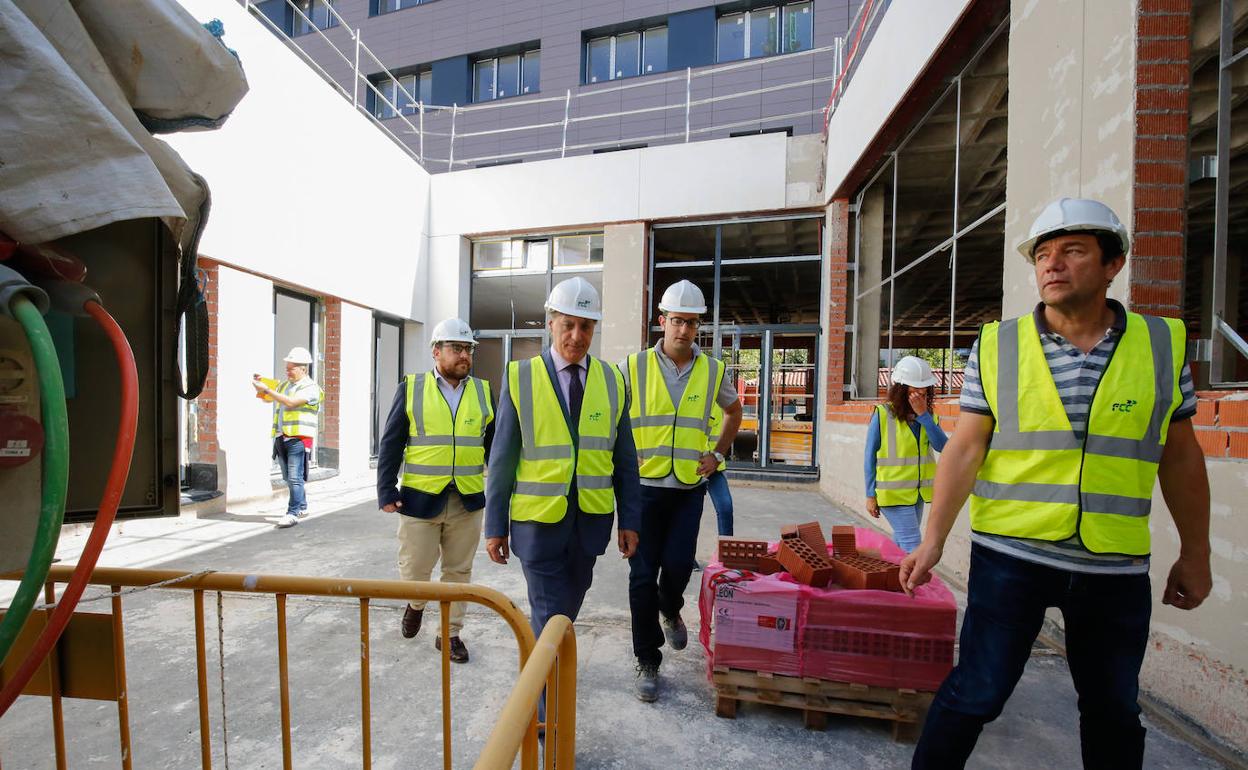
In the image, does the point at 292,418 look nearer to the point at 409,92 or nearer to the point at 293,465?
the point at 293,465

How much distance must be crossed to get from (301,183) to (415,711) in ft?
22.9

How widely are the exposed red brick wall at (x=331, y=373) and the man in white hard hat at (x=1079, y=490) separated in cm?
838

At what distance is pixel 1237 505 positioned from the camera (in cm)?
238

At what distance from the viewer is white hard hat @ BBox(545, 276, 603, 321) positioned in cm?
246

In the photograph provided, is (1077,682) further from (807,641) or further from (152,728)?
(152,728)

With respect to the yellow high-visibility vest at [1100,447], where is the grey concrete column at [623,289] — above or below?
above

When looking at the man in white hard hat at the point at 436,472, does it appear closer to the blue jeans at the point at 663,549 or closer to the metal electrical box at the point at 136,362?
the blue jeans at the point at 663,549

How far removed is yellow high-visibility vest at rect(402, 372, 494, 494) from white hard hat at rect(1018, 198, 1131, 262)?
9.43 feet

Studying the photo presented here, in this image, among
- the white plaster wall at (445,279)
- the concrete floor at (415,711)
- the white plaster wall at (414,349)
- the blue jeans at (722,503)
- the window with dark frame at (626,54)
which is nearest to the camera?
the concrete floor at (415,711)

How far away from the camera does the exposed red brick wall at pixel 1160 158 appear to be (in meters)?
2.84

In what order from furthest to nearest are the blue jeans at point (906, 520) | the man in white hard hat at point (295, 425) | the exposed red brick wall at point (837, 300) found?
the exposed red brick wall at point (837, 300) → the man in white hard hat at point (295, 425) → the blue jeans at point (906, 520)

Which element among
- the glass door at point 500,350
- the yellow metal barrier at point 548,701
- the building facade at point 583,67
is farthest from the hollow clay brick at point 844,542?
the building facade at point 583,67

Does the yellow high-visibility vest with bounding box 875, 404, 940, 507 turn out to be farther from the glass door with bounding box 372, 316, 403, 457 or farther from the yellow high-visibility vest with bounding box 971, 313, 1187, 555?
the glass door with bounding box 372, 316, 403, 457

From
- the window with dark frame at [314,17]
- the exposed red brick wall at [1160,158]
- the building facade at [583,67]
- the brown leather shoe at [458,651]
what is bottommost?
the brown leather shoe at [458,651]
